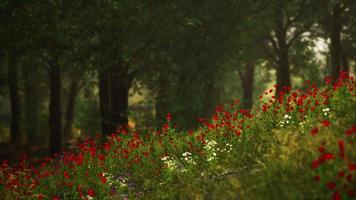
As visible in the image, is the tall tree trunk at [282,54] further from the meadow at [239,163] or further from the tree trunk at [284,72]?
the meadow at [239,163]

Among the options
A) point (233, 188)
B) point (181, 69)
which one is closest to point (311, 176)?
point (233, 188)

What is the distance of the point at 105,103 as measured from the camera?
A: 1939cm

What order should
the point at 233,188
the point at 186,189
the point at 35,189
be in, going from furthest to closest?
the point at 35,189, the point at 186,189, the point at 233,188

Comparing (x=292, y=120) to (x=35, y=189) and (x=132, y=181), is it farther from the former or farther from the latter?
(x=35, y=189)

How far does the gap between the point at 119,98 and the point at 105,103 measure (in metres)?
1.01

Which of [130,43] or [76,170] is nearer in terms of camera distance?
[76,170]

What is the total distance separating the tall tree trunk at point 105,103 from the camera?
1831 cm

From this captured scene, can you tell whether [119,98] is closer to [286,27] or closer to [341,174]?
[341,174]

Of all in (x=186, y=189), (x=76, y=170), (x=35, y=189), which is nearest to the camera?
(x=186, y=189)

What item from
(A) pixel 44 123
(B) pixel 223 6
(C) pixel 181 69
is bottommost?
(A) pixel 44 123

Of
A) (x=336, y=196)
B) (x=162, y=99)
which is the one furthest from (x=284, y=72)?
(x=336, y=196)

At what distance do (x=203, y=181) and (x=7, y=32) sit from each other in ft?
35.6

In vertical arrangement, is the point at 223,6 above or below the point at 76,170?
above

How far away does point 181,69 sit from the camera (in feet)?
60.9
